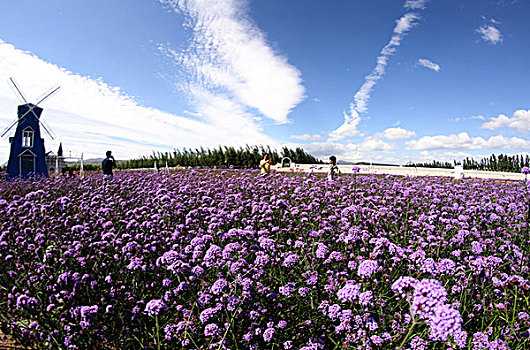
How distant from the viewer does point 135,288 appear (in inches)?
117

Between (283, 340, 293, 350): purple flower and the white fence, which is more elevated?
the white fence

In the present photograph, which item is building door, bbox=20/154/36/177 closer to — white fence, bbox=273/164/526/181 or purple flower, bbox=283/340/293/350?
white fence, bbox=273/164/526/181

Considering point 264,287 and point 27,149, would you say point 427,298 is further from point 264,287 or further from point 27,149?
point 27,149

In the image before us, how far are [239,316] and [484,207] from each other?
478cm

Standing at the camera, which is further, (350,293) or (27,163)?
(27,163)

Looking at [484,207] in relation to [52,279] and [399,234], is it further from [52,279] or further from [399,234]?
[52,279]

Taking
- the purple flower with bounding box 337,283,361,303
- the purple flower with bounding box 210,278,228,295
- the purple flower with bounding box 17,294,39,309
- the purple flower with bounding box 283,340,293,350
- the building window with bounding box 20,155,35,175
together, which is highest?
the building window with bounding box 20,155,35,175

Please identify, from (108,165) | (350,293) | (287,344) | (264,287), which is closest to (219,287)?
(264,287)

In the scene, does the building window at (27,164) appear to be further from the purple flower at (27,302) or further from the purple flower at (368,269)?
the purple flower at (368,269)

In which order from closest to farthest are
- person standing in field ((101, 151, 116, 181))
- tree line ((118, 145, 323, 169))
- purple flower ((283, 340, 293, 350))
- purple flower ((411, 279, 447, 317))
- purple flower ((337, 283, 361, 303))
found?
purple flower ((411, 279, 447, 317))
purple flower ((337, 283, 361, 303))
purple flower ((283, 340, 293, 350))
person standing in field ((101, 151, 116, 181))
tree line ((118, 145, 323, 169))

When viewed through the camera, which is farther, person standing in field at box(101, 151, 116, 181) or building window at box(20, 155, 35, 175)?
building window at box(20, 155, 35, 175)

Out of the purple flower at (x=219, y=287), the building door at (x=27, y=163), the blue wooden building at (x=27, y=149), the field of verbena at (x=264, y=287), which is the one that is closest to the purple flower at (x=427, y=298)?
the field of verbena at (x=264, y=287)

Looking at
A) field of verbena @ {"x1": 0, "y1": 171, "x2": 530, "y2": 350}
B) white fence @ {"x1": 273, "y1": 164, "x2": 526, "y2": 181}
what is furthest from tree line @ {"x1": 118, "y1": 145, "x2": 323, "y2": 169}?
field of verbena @ {"x1": 0, "y1": 171, "x2": 530, "y2": 350}

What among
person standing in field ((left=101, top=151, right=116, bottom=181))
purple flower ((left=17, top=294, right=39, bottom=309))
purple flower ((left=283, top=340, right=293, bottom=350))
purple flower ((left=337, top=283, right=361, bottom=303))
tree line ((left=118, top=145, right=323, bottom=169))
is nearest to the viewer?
purple flower ((left=337, top=283, right=361, bottom=303))
